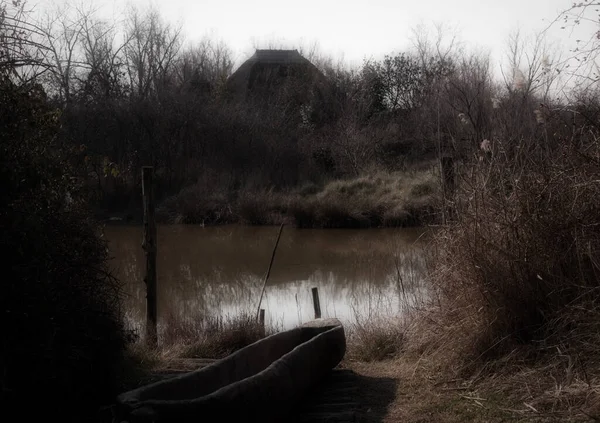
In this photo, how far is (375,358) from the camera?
25.1ft

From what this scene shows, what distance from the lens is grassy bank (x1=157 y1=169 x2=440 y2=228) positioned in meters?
25.0

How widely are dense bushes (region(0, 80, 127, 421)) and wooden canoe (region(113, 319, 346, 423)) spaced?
63 cm

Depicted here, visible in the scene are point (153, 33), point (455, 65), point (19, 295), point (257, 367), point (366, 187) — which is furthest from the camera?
point (153, 33)

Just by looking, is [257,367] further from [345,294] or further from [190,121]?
[190,121]

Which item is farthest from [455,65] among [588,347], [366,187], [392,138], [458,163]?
[588,347]

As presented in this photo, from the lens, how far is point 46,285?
4.82m

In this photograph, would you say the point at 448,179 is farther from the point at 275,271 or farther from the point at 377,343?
the point at 275,271

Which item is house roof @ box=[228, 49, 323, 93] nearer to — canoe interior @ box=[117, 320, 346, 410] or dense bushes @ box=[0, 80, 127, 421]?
canoe interior @ box=[117, 320, 346, 410]

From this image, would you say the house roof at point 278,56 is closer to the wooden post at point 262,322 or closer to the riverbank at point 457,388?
the wooden post at point 262,322

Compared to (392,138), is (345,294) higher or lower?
lower

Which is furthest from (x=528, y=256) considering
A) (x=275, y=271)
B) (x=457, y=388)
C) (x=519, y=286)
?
(x=275, y=271)

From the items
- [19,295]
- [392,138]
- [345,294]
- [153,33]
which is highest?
[153,33]

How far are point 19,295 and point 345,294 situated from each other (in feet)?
32.0

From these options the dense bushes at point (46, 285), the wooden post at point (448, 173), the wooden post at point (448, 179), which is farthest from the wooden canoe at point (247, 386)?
the wooden post at point (448, 173)
